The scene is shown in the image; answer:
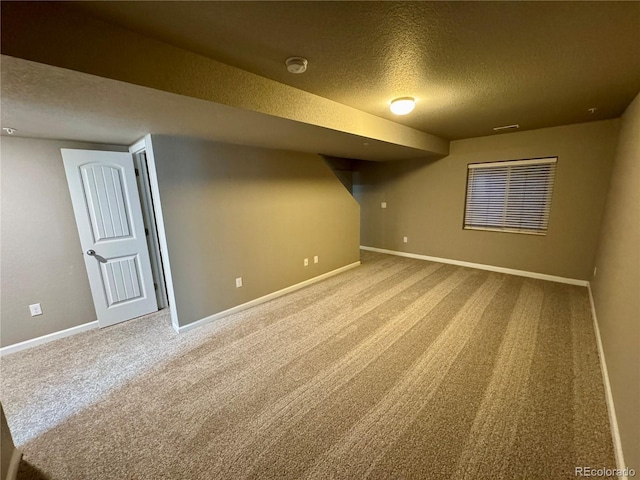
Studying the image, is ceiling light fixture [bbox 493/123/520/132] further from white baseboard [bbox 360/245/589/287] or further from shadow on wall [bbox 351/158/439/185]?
white baseboard [bbox 360/245/589/287]

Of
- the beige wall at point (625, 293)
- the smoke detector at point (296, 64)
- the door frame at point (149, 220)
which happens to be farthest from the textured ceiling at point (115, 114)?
the beige wall at point (625, 293)

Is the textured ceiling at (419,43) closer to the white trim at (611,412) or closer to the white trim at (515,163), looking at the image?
the white trim at (515,163)

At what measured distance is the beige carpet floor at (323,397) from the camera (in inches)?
56.8

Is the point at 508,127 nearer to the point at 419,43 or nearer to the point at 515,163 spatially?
the point at 515,163

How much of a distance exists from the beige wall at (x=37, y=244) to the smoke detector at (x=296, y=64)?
2.68 m

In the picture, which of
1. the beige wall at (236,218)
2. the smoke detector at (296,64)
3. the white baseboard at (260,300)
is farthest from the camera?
the white baseboard at (260,300)

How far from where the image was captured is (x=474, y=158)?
14.7ft

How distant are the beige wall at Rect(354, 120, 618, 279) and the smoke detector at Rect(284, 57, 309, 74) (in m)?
3.95

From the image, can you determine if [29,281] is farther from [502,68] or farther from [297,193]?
[502,68]

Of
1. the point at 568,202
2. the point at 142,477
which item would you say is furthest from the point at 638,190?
the point at 142,477

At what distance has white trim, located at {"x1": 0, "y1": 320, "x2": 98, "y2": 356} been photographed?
2543 millimetres

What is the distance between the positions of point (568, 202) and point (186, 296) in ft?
17.7

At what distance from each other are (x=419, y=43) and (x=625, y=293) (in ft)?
7.28
